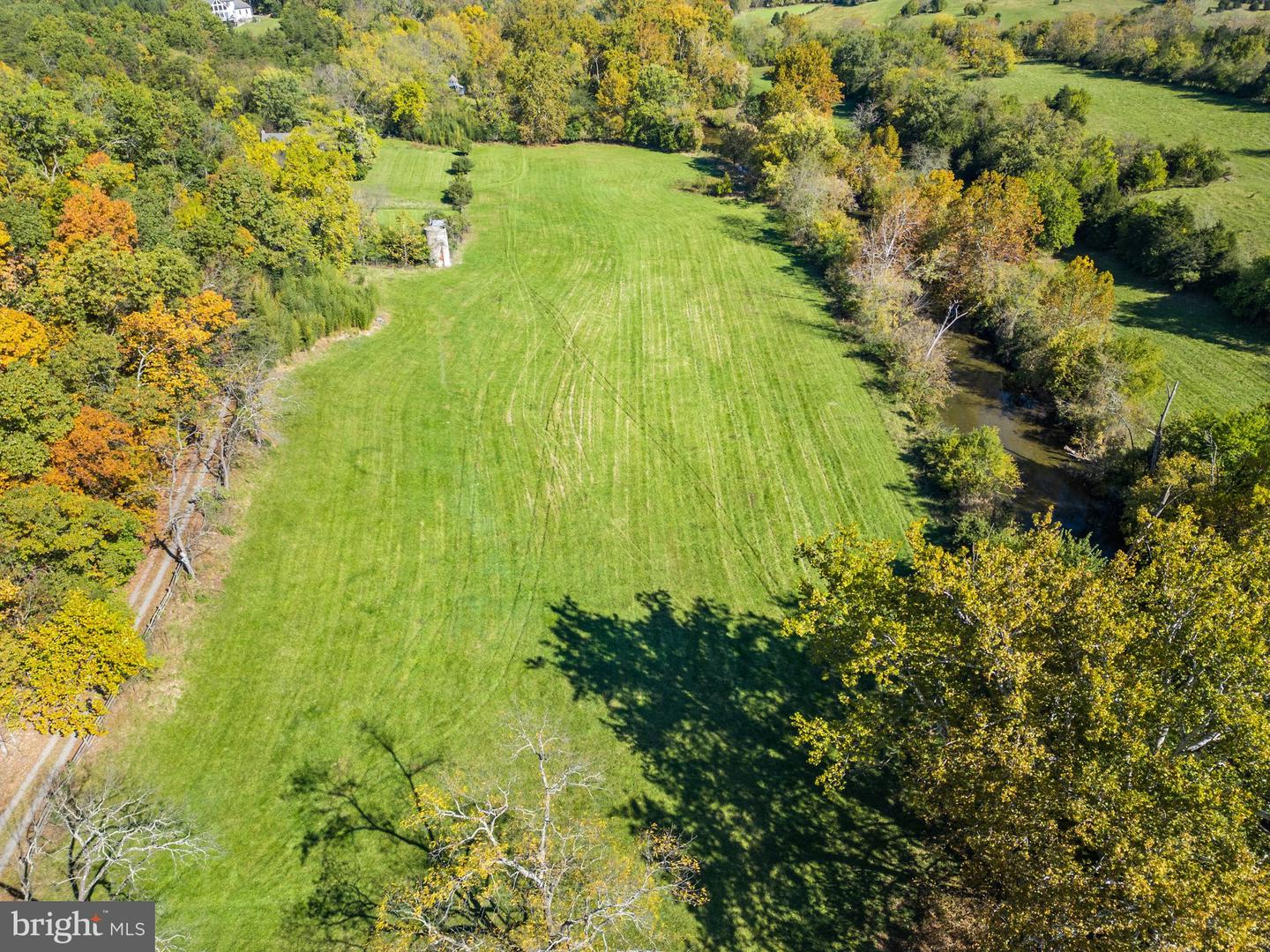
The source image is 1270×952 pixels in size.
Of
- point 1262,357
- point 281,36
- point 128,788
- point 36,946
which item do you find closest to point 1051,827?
point 36,946

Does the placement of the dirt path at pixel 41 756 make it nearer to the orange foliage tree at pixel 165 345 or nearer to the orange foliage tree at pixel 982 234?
the orange foliage tree at pixel 165 345

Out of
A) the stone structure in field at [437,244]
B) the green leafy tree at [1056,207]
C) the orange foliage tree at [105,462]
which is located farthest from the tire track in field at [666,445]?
the green leafy tree at [1056,207]

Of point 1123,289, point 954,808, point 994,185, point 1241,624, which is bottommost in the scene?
point 954,808

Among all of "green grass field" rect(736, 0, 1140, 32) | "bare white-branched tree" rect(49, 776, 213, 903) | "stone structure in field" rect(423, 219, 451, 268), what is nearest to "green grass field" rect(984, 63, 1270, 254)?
"green grass field" rect(736, 0, 1140, 32)

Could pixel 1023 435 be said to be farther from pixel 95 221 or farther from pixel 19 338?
pixel 95 221

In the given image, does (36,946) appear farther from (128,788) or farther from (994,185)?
(994,185)

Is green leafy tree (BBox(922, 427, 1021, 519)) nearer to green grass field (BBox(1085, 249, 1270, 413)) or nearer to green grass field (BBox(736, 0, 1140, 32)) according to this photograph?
green grass field (BBox(1085, 249, 1270, 413))
